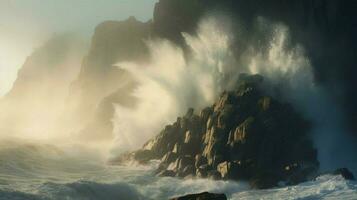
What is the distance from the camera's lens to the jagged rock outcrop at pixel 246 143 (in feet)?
186

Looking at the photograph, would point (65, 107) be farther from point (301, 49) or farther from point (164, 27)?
point (301, 49)

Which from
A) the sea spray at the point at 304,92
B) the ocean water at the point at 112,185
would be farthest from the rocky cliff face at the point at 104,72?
the sea spray at the point at 304,92

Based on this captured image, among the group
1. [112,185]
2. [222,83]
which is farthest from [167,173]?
[222,83]

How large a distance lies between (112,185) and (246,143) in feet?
47.8

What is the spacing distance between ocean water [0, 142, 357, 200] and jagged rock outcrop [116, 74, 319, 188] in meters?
2.04

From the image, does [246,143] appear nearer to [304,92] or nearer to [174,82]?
[304,92]

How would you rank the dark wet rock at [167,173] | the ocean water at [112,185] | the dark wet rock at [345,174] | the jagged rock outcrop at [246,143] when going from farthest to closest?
1. the dark wet rock at [167,173]
2. the jagged rock outcrop at [246,143]
3. the dark wet rock at [345,174]
4. the ocean water at [112,185]

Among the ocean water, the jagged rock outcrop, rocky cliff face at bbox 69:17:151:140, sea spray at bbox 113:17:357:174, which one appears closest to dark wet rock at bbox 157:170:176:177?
the jagged rock outcrop

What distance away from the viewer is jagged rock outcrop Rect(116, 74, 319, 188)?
186ft

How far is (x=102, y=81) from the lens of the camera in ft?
371

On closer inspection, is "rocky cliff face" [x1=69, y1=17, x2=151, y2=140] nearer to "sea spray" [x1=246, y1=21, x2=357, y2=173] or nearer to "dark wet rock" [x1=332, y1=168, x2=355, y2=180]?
"sea spray" [x1=246, y1=21, x2=357, y2=173]

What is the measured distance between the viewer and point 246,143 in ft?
193

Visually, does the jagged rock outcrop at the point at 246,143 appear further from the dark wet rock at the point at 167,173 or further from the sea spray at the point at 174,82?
the sea spray at the point at 174,82

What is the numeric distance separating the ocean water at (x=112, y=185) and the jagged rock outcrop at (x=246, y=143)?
2041 mm
